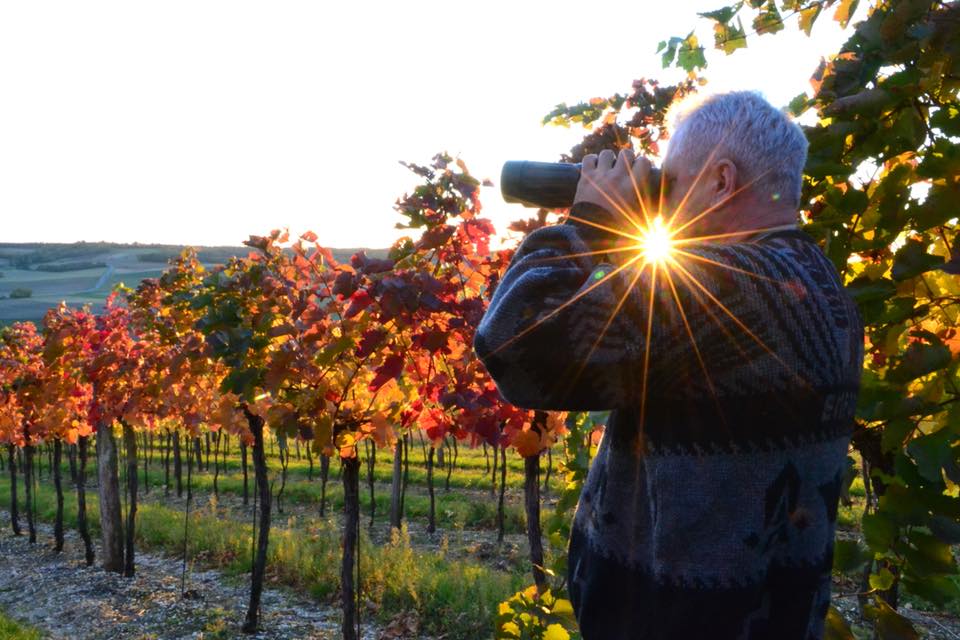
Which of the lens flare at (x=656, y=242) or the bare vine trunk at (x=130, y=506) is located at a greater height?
the lens flare at (x=656, y=242)

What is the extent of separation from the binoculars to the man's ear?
0.27 meters

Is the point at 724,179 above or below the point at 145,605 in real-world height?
above

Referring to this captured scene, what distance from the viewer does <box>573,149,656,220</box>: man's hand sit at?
123 cm

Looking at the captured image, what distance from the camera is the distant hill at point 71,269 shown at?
6153cm

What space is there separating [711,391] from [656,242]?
0.24 metres

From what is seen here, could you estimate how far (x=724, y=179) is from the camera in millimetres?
1173

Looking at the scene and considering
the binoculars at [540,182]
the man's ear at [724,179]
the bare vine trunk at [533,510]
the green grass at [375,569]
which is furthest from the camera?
the green grass at [375,569]

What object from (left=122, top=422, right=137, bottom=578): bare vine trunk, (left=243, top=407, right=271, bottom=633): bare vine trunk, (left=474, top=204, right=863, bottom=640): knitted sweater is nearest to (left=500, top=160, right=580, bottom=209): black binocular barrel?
(left=474, top=204, right=863, bottom=640): knitted sweater

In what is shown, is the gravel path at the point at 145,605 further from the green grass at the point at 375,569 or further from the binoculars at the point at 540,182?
the binoculars at the point at 540,182

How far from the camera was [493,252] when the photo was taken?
333 centimetres

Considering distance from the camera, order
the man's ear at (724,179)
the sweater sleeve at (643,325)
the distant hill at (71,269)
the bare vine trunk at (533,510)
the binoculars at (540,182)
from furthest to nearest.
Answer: the distant hill at (71,269)
the bare vine trunk at (533,510)
the binoculars at (540,182)
the man's ear at (724,179)
the sweater sleeve at (643,325)

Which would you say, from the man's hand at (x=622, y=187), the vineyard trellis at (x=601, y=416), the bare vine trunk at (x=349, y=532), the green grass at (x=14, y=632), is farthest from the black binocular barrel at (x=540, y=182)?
the green grass at (x=14, y=632)

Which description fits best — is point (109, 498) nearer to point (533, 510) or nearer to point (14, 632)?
point (14, 632)

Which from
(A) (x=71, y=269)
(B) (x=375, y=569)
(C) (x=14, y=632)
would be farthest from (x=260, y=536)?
(A) (x=71, y=269)
